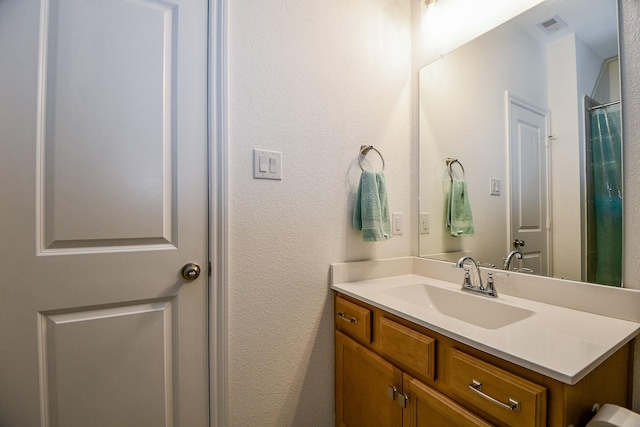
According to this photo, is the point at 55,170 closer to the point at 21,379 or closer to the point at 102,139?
the point at 102,139

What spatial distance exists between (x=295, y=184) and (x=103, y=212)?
0.69m

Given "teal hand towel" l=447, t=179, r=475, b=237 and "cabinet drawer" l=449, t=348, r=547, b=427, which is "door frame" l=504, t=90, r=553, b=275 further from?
"cabinet drawer" l=449, t=348, r=547, b=427

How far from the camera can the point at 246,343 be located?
109 cm

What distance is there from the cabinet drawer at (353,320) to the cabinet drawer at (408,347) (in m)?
0.07

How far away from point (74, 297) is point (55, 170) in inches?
16.0

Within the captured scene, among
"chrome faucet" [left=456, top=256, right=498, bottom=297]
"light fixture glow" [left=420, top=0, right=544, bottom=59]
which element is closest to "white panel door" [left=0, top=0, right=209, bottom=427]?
"chrome faucet" [left=456, top=256, right=498, bottom=297]

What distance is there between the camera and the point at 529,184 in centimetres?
109

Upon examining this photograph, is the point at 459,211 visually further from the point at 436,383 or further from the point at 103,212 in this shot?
the point at 103,212

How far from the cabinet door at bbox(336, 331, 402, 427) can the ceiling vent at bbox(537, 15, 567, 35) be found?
4.41 ft

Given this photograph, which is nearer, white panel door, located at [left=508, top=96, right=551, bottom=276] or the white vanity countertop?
the white vanity countertop

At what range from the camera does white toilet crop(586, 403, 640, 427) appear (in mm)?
596

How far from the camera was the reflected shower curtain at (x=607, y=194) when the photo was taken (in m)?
0.85

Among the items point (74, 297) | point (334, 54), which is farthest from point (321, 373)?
point (334, 54)

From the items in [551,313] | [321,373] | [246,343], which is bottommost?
[321,373]
